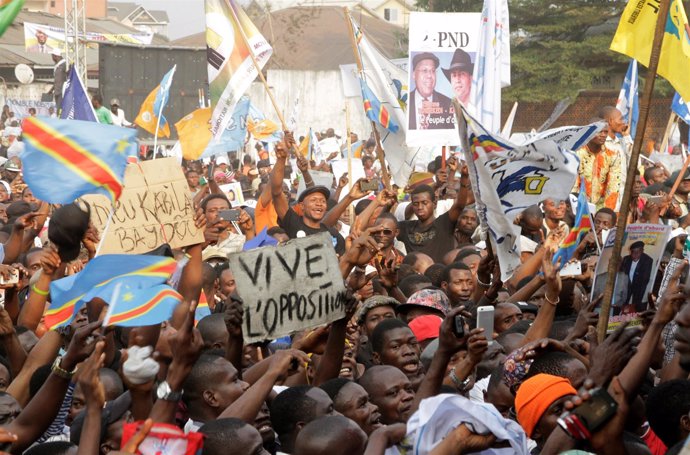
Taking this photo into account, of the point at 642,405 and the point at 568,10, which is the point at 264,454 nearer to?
the point at 642,405

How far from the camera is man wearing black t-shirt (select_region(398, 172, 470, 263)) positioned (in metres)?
9.92

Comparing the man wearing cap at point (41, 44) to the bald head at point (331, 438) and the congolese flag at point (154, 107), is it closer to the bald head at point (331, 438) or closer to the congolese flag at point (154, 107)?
the congolese flag at point (154, 107)

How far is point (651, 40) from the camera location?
757cm

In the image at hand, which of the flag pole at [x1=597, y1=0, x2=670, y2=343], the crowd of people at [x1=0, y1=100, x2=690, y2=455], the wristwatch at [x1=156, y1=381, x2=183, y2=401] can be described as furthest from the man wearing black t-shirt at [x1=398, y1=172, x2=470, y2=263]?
the wristwatch at [x1=156, y1=381, x2=183, y2=401]

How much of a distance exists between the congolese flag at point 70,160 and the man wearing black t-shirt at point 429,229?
14.9 feet

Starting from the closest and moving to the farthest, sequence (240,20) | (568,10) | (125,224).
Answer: (125,224) < (240,20) < (568,10)

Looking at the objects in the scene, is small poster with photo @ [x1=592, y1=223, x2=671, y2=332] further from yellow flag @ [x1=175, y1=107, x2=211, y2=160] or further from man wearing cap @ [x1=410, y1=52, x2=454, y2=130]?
yellow flag @ [x1=175, y1=107, x2=211, y2=160]

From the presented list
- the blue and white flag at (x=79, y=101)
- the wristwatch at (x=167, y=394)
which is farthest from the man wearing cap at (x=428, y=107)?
the wristwatch at (x=167, y=394)

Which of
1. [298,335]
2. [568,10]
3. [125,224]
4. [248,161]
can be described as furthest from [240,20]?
[568,10]

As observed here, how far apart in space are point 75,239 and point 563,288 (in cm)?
309

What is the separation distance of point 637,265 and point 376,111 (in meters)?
6.66

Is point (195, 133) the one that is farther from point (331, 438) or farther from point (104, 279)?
point (331, 438)

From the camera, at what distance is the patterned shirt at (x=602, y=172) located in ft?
36.4

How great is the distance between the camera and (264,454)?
464 centimetres
